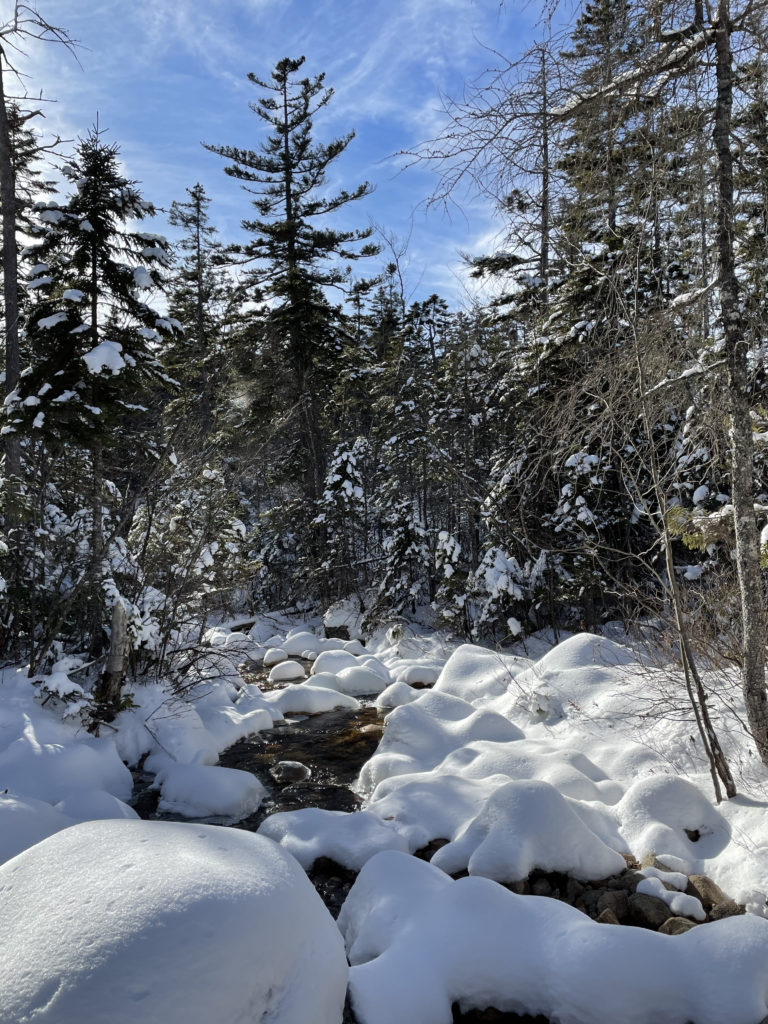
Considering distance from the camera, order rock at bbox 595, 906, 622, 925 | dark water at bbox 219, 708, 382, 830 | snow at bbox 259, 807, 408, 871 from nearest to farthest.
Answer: rock at bbox 595, 906, 622, 925, snow at bbox 259, 807, 408, 871, dark water at bbox 219, 708, 382, 830

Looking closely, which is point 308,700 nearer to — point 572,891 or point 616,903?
point 572,891

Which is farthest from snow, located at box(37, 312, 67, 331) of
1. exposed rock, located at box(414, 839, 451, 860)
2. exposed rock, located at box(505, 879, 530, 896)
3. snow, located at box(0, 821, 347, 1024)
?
exposed rock, located at box(505, 879, 530, 896)

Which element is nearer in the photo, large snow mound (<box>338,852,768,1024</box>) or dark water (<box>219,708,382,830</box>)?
large snow mound (<box>338,852,768,1024</box>)

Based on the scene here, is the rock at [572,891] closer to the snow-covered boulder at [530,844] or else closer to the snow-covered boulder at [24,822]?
the snow-covered boulder at [530,844]

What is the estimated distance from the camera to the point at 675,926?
3.62 m

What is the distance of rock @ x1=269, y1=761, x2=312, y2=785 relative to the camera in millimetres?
6652

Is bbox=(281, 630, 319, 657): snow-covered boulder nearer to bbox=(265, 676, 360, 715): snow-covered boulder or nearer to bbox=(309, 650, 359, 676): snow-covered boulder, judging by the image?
bbox=(309, 650, 359, 676): snow-covered boulder

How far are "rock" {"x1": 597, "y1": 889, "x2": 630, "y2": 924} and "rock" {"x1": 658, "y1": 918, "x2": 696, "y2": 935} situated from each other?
0.27 metres

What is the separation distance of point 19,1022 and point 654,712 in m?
5.85

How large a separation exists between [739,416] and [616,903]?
10.9ft

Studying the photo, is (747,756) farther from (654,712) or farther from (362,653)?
(362,653)

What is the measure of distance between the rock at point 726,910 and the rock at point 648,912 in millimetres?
283

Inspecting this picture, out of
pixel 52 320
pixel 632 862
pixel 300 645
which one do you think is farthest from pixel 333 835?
pixel 300 645

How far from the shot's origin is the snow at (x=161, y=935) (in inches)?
81.8
